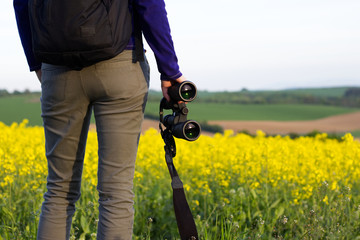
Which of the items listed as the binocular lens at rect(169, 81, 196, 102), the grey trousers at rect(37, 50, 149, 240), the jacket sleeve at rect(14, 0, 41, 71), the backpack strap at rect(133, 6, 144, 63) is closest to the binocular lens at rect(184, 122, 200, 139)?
the binocular lens at rect(169, 81, 196, 102)

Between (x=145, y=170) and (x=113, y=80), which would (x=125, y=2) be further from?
(x=145, y=170)

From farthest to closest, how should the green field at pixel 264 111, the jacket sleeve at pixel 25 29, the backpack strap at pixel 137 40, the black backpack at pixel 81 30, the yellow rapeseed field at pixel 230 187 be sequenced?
the green field at pixel 264 111 → the yellow rapeseed field at pixel 230 187 → the jacket sleeve at pixel 25 29 → the backpack strap at pixel 137 40 → the black backpack at pixel 81 30

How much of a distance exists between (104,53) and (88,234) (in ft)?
5.68

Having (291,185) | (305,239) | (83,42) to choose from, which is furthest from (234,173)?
(83,42)

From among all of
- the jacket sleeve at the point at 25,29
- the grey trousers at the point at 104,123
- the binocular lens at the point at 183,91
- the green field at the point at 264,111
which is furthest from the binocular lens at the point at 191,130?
the green field at the point at 264,111

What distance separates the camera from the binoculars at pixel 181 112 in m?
2.01

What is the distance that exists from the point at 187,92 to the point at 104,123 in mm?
434

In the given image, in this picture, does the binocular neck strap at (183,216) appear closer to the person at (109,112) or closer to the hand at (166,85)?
the person at (109,112)

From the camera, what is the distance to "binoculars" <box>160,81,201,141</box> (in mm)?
2014

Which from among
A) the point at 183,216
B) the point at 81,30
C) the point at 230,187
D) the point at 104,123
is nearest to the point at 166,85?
the point at 104,123

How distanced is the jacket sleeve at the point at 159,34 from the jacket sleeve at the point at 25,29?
662mm

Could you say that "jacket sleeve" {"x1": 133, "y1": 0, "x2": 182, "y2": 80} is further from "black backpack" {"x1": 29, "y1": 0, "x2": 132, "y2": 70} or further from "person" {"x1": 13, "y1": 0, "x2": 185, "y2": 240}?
"black backpack" {"x1": 29, "y1": 0, "x2": 132, "y2": 70}

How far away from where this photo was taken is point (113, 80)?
1896 millimetres

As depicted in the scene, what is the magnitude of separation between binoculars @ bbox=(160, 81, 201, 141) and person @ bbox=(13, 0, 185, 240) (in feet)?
0.18
